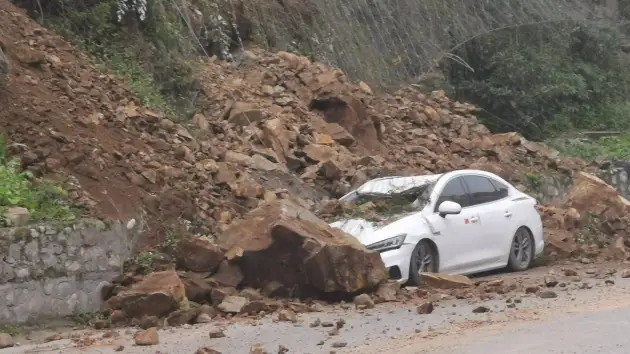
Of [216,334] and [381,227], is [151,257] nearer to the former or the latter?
[381,227]

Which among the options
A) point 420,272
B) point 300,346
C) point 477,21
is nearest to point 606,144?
point 477,21

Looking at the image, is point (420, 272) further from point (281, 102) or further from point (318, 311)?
point (281, 102)

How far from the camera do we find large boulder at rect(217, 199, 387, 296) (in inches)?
459

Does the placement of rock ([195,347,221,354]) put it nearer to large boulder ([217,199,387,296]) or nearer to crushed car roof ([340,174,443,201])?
large boulder ([217,199,387,296])

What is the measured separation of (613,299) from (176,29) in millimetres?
11011

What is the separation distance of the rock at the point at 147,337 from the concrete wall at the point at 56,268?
1948mm

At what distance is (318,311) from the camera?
36.6ft

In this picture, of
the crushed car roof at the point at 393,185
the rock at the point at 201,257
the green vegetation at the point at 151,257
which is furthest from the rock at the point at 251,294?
the crushed car roof at the point at 393,185

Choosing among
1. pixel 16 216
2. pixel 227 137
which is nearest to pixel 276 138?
pixel 227 137

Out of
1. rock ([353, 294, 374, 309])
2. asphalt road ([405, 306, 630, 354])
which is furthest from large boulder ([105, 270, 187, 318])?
asphalt road ([405, 306, 630, 354])

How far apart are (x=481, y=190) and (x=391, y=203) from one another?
1590mm

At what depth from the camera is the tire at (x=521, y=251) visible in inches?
586

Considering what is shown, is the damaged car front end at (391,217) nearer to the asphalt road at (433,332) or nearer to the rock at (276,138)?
the asphalt road at (433,332)

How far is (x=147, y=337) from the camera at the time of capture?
9.45 m
